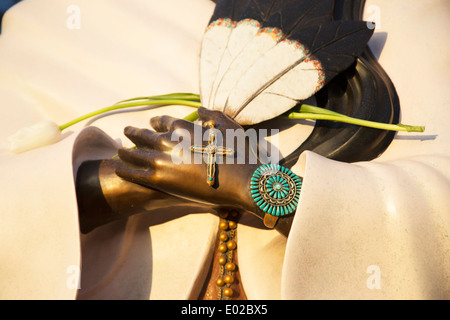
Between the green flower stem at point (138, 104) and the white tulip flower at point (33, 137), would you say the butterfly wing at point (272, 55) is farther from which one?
the white tulip flower at point (33, 137)

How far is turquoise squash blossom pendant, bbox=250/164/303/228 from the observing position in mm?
1138

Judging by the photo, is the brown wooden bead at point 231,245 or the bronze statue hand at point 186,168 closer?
the bronze statue hand at point 186,168

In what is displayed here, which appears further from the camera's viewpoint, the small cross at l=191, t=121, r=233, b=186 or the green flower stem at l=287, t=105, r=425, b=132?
the green flower stem at l=287, t=105, r=425, b=132

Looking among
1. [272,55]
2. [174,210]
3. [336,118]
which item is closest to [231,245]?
[174,210]

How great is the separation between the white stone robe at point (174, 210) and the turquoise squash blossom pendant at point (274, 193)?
0.07 meters

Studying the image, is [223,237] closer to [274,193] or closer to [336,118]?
[274,193]

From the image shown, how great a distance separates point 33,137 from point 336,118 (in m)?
0.93

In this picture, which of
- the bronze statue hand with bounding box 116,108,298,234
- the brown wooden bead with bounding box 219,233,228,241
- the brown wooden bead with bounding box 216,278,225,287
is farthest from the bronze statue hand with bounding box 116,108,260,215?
the brown wooden bead with bounding box 216,278,225,287

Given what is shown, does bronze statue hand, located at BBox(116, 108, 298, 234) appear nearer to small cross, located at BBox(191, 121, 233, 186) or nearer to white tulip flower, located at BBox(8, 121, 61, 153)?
small cross, located at BBox(191, 121, 233, 186)

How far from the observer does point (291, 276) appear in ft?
3.40

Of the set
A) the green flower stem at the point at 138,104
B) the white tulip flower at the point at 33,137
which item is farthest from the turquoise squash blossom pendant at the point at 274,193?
the white tulip flower at the point at 33,137

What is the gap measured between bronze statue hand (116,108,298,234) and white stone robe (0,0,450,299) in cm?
15

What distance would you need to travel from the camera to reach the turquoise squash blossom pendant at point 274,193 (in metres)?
1.14
